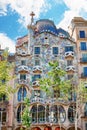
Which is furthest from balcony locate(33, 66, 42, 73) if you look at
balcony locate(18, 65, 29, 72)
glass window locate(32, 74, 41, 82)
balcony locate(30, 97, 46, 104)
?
balcony locate(30, 97, 46, 104)

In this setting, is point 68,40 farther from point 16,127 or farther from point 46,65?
point 16,127

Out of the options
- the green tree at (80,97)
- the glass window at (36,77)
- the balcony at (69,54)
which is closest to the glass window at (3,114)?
the glass window at (36,77)

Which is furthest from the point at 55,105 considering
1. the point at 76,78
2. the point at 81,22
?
the point at 81,22

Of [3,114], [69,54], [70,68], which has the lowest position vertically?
[3,114]

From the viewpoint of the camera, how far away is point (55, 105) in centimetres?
4922

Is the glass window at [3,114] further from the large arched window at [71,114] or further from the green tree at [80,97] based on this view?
the green tree at [80,97]

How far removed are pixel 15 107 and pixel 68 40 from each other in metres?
17.3

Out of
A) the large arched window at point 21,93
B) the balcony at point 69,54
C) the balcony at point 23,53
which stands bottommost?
the large arched window at point 21,93

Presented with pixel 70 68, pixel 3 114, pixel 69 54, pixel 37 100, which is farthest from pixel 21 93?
pixel 69 54

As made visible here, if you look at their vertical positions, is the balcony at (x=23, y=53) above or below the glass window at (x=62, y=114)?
above

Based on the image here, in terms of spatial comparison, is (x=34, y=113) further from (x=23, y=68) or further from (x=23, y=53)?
(x=23, y=53)

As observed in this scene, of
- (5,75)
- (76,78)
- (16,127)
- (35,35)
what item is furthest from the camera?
(35,35)

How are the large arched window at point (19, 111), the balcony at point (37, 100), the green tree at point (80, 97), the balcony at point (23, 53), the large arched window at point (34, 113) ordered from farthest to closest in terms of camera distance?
the balcony at point (23, 53) → the balcony at point (37, 100) → the large arched window at point (19, 111) → the large arched window at point (34, 113) → the green tree at point (80, 97)

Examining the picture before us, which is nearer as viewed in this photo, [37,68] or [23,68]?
[23,68]
